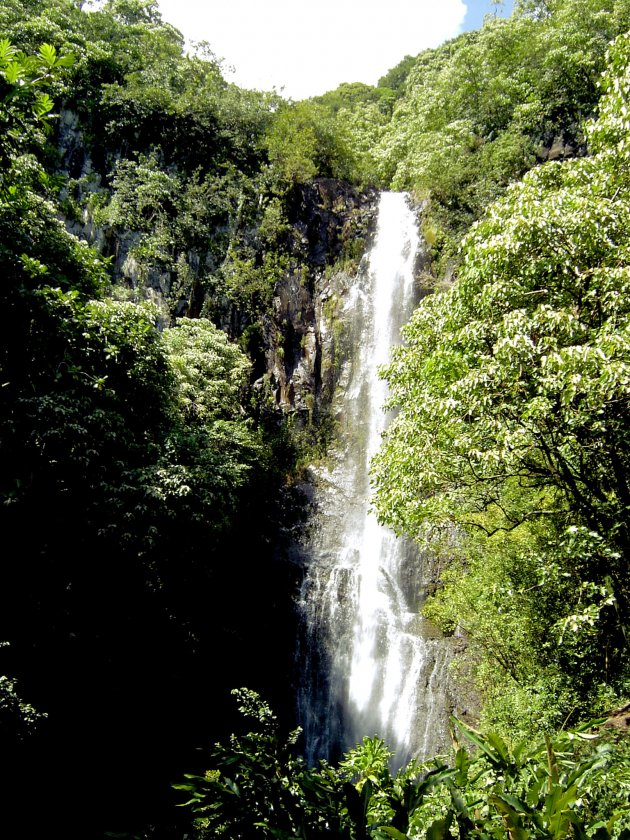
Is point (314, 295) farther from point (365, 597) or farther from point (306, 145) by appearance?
point (365, 597)

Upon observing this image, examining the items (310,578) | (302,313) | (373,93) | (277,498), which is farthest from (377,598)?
(373,93)

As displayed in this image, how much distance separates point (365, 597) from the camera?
40.7 ft

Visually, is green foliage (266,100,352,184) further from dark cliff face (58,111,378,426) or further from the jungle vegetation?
the jungle vegetation

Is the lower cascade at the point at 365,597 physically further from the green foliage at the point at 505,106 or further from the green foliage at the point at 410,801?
the green foliage at the point at 410,801

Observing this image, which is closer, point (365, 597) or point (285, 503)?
point (365, 597)

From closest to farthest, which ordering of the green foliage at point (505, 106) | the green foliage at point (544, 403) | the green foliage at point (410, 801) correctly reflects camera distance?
the green foliage at point (410, 801) → the green foliage at point (544, 403) → the green foliage at point (505, 106)

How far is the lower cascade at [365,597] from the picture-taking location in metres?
10.4

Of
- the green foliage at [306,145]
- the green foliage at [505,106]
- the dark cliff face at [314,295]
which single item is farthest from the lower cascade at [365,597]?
the green foliage at [306,145]

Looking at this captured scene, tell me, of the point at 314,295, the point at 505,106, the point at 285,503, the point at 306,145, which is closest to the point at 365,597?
the point at 285,503

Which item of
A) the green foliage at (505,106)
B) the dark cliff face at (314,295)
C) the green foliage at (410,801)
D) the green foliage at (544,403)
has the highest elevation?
the green foliage at (505,106)

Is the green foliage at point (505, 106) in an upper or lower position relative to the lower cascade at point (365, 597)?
upper

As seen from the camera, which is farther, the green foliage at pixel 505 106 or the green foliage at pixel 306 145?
the green foliage at pixel 306 145

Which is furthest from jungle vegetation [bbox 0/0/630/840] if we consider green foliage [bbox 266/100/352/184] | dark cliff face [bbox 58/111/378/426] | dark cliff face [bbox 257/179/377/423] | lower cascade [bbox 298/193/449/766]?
green foliage [bbox 266/100/352/184]

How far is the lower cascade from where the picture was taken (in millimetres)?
10438
